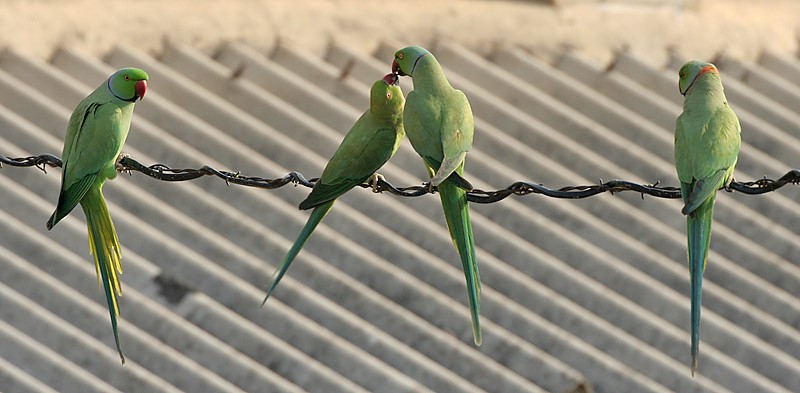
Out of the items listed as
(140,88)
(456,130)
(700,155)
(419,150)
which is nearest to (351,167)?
(419,150)

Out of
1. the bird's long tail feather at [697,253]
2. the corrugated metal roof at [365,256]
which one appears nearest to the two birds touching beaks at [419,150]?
the bird's long tail feather at [697,253]

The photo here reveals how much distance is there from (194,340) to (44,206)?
99cm

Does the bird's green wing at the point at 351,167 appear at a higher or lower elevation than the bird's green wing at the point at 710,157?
lower

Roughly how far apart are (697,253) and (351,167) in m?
1.08

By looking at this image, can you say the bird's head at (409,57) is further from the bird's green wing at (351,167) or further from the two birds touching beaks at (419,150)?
the bird's green wing at (351,167)

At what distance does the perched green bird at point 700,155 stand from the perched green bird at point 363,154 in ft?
2.90

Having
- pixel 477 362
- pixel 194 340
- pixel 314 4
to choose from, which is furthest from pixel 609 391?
pixel 314 4

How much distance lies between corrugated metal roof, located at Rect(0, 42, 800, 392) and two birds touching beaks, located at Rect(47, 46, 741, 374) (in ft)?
5.13

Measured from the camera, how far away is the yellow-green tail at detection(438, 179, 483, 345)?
4.65 m

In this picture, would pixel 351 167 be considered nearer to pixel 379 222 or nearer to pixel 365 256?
pixel 365 256

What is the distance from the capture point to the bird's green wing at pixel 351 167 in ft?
15.9

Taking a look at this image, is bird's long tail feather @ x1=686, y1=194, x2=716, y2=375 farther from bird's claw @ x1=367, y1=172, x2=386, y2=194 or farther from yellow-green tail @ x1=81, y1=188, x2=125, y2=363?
yellow-green tail @ x1=81, y1=188, x2=125, y2=363

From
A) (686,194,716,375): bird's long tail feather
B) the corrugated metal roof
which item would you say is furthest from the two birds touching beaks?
the corrugated metal roof

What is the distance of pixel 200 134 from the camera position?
7621mm
